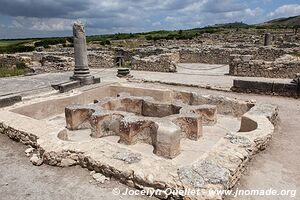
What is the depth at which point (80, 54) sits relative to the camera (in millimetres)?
11430

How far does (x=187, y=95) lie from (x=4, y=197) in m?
6.83

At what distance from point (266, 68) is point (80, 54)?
872 cm

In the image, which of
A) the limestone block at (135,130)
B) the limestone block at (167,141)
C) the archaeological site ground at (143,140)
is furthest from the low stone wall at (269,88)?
the limestone block at (167,141)

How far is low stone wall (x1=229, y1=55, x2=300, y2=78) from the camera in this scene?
13.3 meters

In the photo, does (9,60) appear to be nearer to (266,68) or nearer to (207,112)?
(266,68)

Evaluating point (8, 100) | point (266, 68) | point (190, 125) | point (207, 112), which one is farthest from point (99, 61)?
point (190, 125)

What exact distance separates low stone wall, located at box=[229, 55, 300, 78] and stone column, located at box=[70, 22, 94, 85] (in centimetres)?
752

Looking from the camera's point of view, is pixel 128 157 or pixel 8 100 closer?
pixel 128 157

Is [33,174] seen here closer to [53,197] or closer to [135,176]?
[53,197]

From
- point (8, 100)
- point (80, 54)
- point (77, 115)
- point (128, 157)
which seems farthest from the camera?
point (80, 54)

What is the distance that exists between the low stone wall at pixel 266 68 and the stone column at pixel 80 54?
7.52 m

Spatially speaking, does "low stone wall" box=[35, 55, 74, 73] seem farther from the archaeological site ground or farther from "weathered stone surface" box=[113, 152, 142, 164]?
"weathered stone surface" box=[113, 152, 142, 164]

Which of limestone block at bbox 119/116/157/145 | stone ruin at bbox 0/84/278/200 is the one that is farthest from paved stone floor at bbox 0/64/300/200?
limestone block at bbox 119/116/157/145

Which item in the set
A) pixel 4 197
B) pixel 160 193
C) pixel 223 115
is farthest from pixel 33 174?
pixel 223 115
